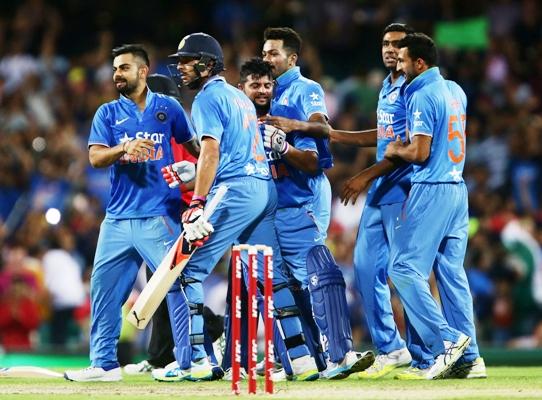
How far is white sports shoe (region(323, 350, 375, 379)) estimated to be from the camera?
882cm

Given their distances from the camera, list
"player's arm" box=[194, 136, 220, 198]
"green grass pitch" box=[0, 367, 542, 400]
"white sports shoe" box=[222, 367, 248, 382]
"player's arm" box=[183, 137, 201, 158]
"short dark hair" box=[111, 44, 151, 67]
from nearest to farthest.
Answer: "green grass pitch" box=[0, 367, 542, 400], "player's arm" box=[194, 136, 220, 198], "white sports shoe" box=[222, 367, 248, 382], "short dark hair" box=[111, 44, 151, 67], "player's arm" box=[183, 137, 201, 158]

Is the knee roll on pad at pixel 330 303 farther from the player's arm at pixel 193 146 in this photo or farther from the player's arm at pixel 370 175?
the player's arm at pixel 193 146

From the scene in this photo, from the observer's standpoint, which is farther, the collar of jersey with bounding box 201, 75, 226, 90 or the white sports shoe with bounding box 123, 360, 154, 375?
the white sports shoe with bounding box 123, 360, 154, 375

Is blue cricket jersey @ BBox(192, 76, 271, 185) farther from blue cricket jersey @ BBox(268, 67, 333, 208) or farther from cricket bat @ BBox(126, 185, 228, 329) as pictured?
blue cricket jersey @ BBox(268, 67, 333, 208)

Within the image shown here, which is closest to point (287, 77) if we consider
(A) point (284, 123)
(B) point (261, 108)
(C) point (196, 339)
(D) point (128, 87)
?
(B) point (261, 108)

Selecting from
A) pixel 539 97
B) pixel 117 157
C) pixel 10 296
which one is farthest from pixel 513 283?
pixel 117 157

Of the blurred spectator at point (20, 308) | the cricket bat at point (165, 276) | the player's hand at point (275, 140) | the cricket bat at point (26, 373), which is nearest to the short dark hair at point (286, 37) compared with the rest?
the player's hand at point (275, 140)

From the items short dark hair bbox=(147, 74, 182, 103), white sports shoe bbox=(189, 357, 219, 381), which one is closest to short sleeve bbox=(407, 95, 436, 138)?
white sports shoe bbox=(189, 357, 219, 381)

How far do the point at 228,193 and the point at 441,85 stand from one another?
179 centimetres

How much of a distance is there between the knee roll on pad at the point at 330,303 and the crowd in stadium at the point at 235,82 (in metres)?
4.08

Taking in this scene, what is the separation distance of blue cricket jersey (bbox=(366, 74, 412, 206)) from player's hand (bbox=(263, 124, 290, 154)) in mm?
836

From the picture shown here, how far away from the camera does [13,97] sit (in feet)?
60.1

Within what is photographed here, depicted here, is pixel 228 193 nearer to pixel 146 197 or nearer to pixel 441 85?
pixel 146 197

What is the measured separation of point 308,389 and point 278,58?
292 centimetres
